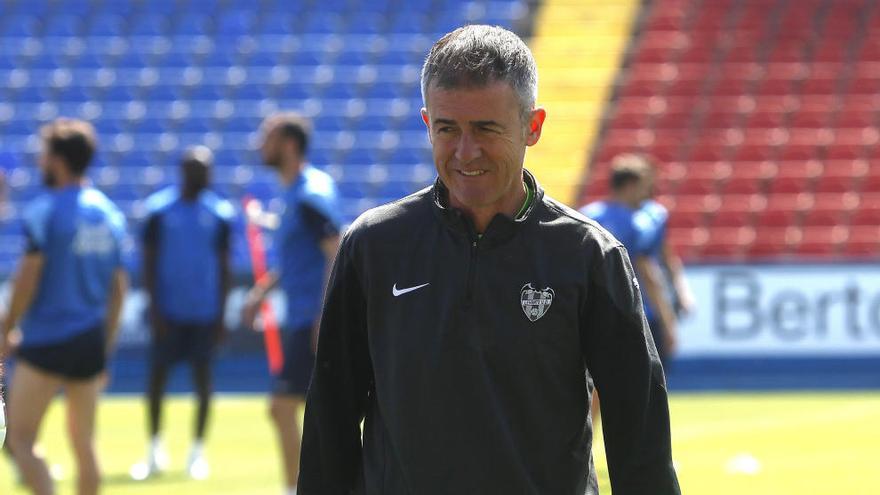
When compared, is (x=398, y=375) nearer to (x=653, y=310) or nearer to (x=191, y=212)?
(x=653, y=310)

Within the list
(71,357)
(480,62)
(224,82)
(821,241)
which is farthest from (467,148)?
(224,82)

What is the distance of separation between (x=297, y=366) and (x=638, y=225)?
3.21 m

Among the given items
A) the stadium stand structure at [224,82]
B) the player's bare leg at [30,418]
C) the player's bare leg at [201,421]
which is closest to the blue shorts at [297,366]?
the player's bare leg at [30,418]

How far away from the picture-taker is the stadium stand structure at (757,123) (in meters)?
20.9

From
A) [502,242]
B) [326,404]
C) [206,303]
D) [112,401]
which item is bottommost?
[112,401]

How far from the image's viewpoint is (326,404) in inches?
144

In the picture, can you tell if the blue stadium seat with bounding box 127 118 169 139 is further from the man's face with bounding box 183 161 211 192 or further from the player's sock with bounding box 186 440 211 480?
the player's sock with bounding box 186 440 211 480

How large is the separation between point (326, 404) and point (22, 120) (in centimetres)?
2042

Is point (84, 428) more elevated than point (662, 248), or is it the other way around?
point (662, 248)

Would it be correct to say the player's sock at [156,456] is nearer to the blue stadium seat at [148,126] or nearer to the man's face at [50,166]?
the man's face at [50,166]

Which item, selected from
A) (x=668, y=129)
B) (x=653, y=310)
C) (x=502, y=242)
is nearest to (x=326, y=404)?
(x=502, y=242)

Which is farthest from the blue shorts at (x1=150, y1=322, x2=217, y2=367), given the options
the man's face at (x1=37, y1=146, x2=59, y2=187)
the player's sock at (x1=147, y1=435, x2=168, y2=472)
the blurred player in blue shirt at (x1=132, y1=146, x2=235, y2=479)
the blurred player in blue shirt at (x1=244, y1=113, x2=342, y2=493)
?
the man's face at (x1=37, y1=146, x2=59, y2=187)

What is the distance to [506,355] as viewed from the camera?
3.41 meters

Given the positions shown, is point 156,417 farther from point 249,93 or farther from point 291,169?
point 249,93
